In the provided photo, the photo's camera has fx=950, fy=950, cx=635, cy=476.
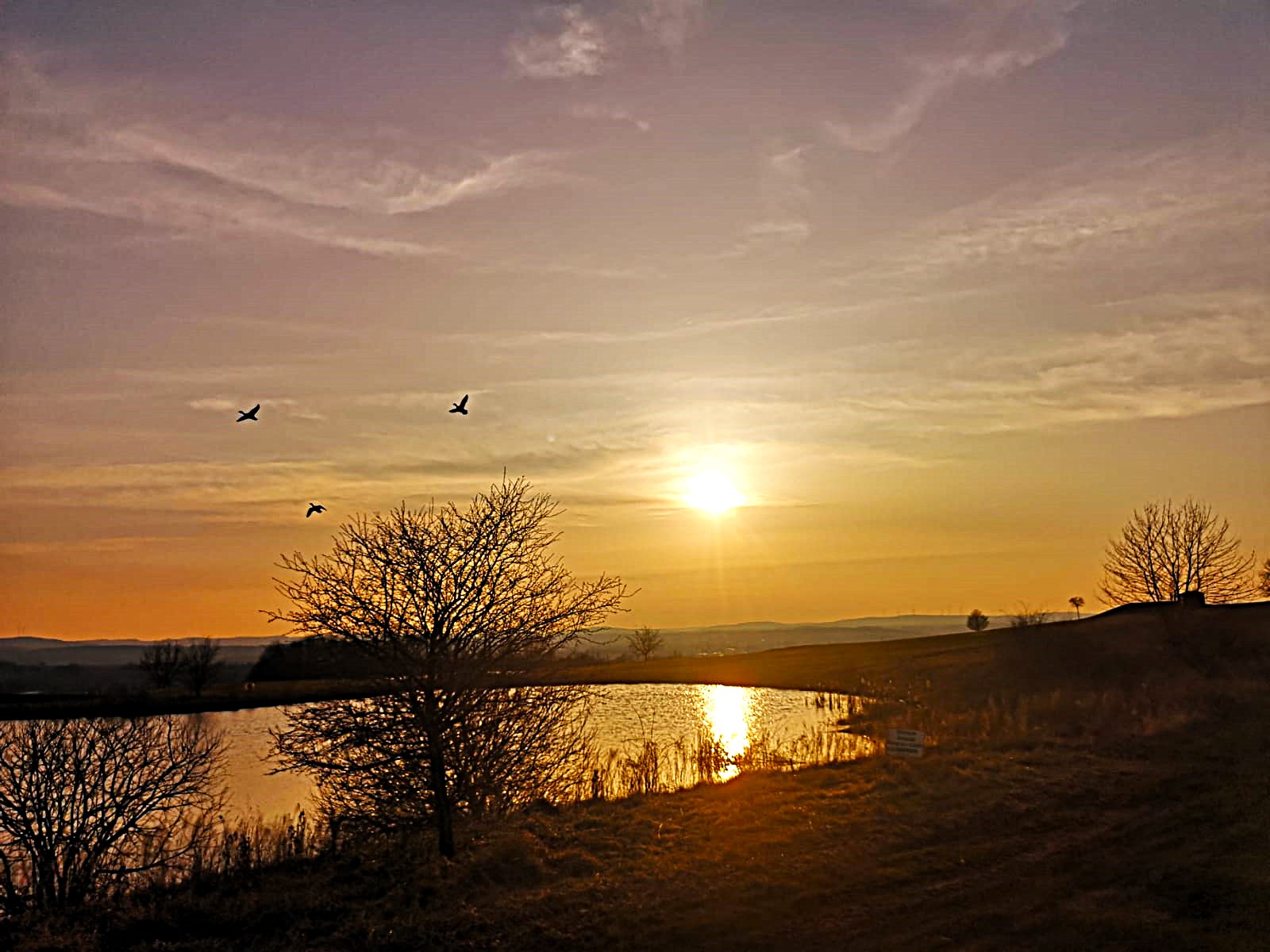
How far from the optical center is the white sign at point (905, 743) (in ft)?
72.3

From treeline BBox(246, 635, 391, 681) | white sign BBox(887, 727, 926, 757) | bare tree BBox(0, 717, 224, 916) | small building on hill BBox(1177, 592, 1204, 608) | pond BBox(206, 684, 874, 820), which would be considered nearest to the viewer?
treeline BBox(246, 635, 391, 681)

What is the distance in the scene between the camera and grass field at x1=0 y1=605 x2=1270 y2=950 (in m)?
11.3

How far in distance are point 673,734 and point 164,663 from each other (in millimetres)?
62746

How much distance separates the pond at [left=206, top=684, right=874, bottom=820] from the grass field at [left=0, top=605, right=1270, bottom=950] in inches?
110

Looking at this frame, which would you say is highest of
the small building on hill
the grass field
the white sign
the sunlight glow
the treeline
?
the small building on hill

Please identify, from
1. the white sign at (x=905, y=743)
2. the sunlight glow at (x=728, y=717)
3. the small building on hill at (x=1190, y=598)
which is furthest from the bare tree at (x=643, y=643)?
the white sign at (x=905, y=743)

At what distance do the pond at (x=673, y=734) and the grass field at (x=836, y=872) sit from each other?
110 inches

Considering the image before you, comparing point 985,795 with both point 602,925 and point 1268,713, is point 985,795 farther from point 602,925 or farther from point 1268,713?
point 1268,713

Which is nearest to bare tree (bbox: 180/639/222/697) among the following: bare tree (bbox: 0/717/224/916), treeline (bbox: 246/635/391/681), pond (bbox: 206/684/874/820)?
pond (bbox: 206/684/874/820)

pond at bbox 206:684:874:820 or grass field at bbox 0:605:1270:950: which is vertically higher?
grass field at bbox 0:605:1270:950

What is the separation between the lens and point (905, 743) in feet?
73.2

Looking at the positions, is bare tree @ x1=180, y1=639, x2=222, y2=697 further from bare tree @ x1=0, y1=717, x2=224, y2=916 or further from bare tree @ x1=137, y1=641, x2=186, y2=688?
bare tree @ x1=0, y1=717, x2=224, y2=916

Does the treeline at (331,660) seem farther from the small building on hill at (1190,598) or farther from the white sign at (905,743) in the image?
the small building on hill at (1190,598)

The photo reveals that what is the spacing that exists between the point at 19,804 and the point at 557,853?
8915mm
